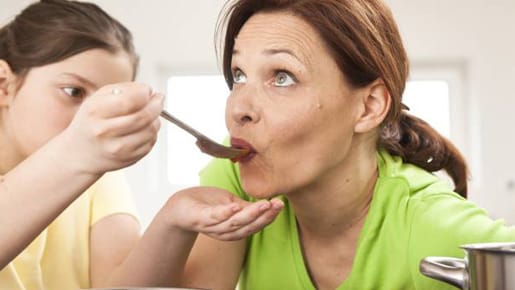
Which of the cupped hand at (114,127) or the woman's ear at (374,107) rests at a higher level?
the woman's ear at (374,107)

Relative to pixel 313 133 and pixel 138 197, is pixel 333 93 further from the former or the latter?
pixel 138 197

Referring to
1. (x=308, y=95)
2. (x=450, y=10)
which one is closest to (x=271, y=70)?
(x=308, y=95)

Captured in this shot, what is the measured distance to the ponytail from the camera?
125cm

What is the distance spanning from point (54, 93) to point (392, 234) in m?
0.63

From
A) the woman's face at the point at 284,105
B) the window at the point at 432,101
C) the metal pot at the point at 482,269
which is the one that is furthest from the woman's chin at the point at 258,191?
the window at the point at 432,101

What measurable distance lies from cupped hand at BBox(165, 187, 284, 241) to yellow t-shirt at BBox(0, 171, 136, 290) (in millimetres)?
330

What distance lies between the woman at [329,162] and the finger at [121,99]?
9.3 inches

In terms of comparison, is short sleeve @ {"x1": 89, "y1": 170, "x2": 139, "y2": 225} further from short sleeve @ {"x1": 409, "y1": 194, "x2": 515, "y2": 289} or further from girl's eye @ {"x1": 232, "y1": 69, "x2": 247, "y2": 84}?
short sleeve @ {"x1": 409, "y1": 194, "x2": 515, "y2": 289}

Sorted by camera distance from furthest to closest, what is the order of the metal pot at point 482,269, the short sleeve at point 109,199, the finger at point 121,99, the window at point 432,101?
the window at point 432,101, the short sleeve at point 109,199, the finger at point 121,99, the metal pot at point 482,269

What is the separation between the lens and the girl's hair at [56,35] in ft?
4.00

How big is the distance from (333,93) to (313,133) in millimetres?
70

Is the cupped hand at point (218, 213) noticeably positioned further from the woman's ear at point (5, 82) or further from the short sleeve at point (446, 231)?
the woman's ear at point (5, 82)

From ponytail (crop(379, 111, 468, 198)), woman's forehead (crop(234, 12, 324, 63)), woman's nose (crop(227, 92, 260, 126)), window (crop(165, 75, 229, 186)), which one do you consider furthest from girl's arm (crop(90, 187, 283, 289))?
window (crop(165, 75, 229, 186))

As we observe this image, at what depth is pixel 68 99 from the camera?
119 centimetres
